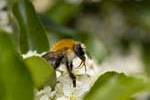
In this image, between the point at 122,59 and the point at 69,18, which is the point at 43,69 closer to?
the point at 69,18

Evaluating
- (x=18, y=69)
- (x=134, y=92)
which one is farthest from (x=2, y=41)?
(x=134, y=92)

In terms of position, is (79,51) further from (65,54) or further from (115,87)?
(115,87)

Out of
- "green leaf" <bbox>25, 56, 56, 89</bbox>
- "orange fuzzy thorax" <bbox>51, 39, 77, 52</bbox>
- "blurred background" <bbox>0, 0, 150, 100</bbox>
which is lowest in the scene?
"blurred background" <bbox>0, 0, 150, 100</bbox>

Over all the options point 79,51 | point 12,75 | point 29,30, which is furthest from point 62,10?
point 12,75

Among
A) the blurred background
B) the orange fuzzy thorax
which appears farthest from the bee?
the blurred background

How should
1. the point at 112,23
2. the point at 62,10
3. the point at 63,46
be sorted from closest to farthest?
the point at 63,46
the point at 62,10
the point at 112,23

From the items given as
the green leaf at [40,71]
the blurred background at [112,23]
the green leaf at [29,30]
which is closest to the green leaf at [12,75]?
the green leaf at [40,71]

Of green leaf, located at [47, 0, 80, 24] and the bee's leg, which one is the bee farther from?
green leaf, located at [47, 0, 80, 24]
